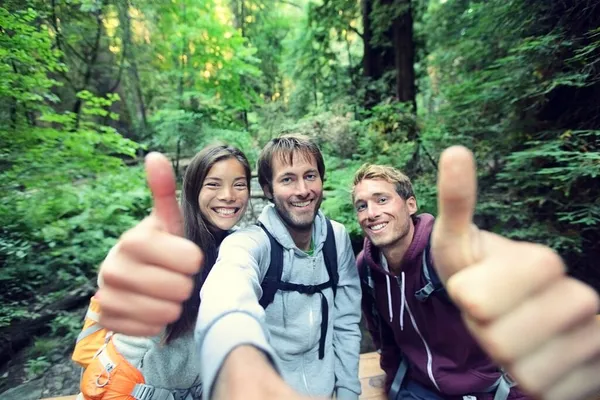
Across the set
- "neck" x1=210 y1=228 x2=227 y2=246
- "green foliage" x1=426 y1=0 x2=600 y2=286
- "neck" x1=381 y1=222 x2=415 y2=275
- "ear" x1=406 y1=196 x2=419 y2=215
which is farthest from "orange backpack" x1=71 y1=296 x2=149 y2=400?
"green foliage" x1=426 y1=0 x2=600 y2=286

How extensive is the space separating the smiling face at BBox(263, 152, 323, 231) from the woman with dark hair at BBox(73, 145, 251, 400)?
268 mm

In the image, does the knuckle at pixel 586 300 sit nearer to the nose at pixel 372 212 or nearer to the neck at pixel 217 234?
the nose at pixel 372 212

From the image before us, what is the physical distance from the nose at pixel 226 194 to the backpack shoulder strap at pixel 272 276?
0.40 m

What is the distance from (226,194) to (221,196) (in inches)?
1.3

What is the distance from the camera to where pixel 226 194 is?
1.82 meters

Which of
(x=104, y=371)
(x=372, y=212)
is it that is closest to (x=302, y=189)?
(x=372, y=212)

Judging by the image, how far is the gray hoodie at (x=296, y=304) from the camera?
1013 millimetres

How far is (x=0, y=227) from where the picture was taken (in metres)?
3.54

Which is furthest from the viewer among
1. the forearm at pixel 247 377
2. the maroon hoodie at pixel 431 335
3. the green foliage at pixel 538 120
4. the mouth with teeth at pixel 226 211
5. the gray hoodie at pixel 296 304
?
the green foliage at pixel 538 120

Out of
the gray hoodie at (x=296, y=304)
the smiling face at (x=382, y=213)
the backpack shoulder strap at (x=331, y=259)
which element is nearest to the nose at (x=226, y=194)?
the gray hoodie at (x=296, y=304)

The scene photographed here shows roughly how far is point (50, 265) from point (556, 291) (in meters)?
5.30

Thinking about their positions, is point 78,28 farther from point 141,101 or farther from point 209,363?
point 209,363

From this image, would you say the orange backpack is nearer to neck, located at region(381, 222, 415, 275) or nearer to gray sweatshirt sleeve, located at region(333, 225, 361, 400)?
gray sweatshirt sleeve, located at region(333, 225, 361, 400)

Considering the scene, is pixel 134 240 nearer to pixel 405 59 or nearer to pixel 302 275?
pixel 302 275
